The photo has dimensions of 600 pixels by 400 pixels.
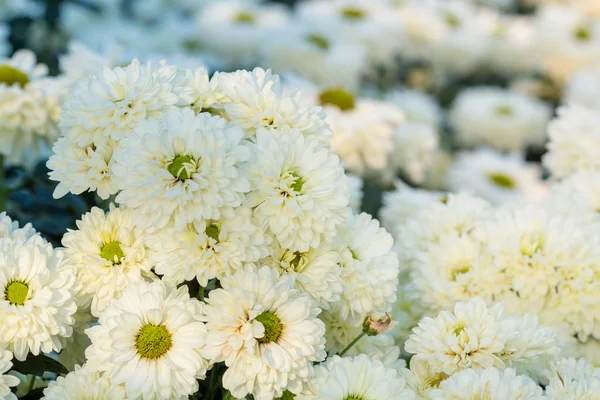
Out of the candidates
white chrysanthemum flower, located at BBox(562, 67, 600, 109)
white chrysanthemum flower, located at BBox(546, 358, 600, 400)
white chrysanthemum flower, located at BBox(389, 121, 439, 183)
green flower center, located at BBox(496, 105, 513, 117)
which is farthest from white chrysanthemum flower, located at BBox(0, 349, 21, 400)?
green flower center, located at BBox(496, 105, 513, 117)

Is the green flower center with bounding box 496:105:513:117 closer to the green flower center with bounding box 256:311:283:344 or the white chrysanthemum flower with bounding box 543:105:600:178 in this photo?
the white chrysanthemum flower with bounding box 543:105:600:178

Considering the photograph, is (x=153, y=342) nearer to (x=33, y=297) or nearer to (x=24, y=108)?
(x=33, y=297)

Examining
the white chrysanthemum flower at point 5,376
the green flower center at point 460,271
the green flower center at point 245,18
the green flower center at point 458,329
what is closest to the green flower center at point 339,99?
the green flower center at point 460,271

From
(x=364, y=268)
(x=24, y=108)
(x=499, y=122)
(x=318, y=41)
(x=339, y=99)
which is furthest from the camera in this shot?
(x=499, y=122)

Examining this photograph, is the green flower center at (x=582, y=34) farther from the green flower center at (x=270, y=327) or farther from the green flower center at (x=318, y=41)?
the green flower center at (x=270, y=327)

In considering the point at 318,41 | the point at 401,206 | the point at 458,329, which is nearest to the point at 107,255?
the point at 458,329

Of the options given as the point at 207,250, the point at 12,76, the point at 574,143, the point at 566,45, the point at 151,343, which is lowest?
the point at 566,45

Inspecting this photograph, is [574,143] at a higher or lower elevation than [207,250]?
lower

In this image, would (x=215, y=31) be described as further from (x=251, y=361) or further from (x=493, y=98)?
(x=251, y=361)

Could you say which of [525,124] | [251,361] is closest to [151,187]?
[251,361]
